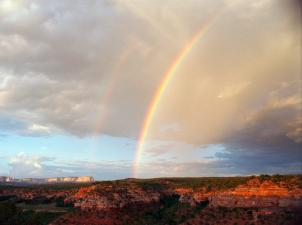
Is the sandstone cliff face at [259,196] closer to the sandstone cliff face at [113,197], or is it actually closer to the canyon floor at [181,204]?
the canyon floor at [181,204]

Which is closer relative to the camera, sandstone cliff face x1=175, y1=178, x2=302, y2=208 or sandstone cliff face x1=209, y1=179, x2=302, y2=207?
sandstone cliff face x1=209, y1=179, x2=302, y2=207

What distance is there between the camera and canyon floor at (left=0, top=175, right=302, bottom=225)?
93.1m

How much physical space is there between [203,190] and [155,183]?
92.0 feet

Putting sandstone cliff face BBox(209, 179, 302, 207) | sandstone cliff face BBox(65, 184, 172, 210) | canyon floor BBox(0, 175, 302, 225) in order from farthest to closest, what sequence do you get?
sandstone cliff face BBox(65, 184, 172, 210), sandstone cliff face BBox(209, 179, 302, 207), canyon floor BBox(0, 175, 302, 225)

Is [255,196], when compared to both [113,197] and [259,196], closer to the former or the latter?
[259,196]

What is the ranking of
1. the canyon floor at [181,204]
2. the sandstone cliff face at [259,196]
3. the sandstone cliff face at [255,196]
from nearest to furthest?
the canyon floor at [181,204], the sandstone cliff face at [259,196], the sandstone cliff face at [255,196]

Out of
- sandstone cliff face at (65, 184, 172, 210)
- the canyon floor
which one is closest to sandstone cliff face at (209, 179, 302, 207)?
the canyon floor

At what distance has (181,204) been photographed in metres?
116

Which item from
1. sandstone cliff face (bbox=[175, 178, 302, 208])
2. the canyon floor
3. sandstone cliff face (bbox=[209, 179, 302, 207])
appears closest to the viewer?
the canyon floor

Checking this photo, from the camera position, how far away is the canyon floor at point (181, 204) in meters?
93.1

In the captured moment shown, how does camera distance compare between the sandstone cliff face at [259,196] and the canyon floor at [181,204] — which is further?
the sandstone cliff face at [259,196]

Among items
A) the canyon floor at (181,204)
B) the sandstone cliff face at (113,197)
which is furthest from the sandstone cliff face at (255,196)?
the sandstone cliff face at (113,197)

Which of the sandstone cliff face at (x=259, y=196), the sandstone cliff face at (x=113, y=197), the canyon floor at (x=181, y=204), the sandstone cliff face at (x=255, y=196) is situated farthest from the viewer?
the sandstone cliff face at (x=113, y=197)

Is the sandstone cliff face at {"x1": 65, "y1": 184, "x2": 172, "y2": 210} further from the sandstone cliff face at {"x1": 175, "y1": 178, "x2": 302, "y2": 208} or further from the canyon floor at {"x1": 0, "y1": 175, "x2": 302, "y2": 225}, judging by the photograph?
the sandstone cliff face at {"x1": 175, "y1": 178, "x2": 302, "y2": 208}
